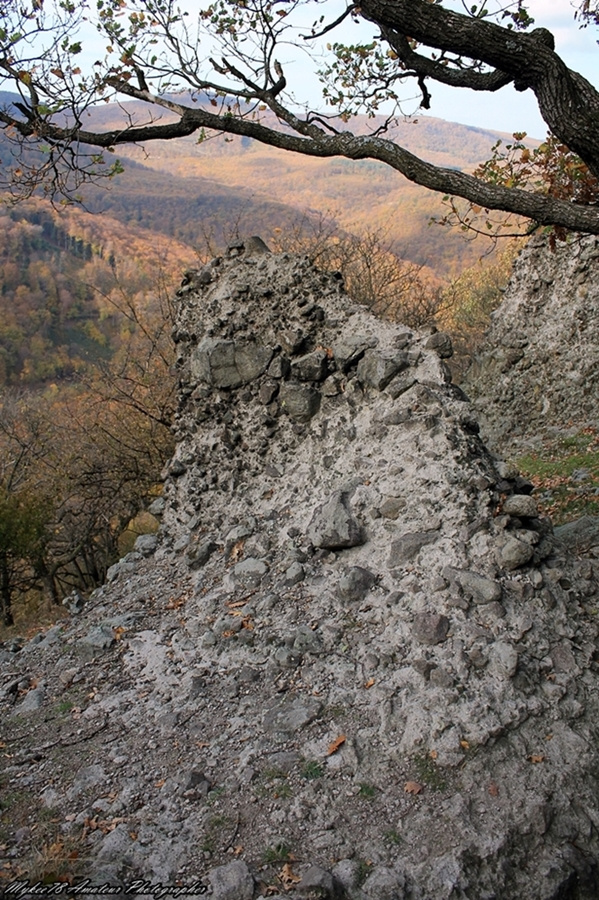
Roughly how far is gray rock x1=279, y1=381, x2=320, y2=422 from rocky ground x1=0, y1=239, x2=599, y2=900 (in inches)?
0.6

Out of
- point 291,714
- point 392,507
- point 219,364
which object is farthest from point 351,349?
point 291,714

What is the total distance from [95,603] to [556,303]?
10.3 meters

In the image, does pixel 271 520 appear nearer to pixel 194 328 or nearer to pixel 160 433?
pixel 194 328

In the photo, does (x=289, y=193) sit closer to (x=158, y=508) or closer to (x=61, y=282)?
(x=61, y=282)

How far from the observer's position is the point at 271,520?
578cm

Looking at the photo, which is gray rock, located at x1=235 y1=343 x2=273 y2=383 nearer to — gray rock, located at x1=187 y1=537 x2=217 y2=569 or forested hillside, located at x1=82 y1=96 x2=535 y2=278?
gray rock, located at x1=187 y1=537 x2=217 y2=569

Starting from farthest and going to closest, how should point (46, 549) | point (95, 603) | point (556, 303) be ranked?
1. point (46, 549)
2. point (556, 303)
3. point (95, 603)

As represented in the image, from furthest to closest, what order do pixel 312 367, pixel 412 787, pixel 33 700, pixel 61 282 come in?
pixel 61 282 < pixel 312 367 < pixel 33 700 < pixel 412 787

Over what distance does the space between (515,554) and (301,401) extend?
2279mm

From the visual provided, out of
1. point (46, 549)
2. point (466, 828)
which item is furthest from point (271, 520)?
point (46, 549)

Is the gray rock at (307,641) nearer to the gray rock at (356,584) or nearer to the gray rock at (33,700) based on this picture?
the gray rock at (356,584)

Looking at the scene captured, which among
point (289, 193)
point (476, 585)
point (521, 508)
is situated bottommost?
point (476, 585)

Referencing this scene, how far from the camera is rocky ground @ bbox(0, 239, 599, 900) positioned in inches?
143

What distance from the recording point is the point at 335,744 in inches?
163
